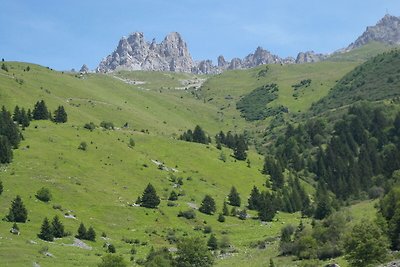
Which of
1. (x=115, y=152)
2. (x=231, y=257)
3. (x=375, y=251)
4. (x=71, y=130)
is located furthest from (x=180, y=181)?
(x=375, y=251)

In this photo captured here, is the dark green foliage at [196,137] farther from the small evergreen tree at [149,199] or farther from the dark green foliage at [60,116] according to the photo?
the small evergreen tree at [149,199]

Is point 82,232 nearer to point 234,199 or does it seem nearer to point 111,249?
point 111,249

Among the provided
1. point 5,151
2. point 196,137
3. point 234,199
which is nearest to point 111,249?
point 5,151

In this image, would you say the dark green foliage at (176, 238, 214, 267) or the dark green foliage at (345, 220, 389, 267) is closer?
the dark green foliage at (345, 220, 389, 267)

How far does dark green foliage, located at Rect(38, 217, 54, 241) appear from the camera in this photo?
78.6m

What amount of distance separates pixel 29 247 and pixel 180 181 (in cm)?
5865

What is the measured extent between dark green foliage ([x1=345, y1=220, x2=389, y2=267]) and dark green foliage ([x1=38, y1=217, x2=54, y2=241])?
44.0 meters

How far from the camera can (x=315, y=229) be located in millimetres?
73000

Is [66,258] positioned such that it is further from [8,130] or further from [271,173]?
[271,173]

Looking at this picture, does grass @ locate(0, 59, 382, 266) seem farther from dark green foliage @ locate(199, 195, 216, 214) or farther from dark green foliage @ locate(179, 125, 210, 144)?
dark green foliage @ locate(179, 125, 210, 144)

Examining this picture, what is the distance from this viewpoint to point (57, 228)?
269 feet

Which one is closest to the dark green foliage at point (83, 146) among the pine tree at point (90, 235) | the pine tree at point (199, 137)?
the pine tree at point (90, 235)

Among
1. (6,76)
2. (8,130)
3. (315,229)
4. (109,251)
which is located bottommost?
(109,251)


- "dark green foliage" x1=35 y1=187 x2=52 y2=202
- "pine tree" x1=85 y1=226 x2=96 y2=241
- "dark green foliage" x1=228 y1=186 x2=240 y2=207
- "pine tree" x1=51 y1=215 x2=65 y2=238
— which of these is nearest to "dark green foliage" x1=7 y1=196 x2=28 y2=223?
"pine tree" x1=51 y1=215 x2=65 y2=238
